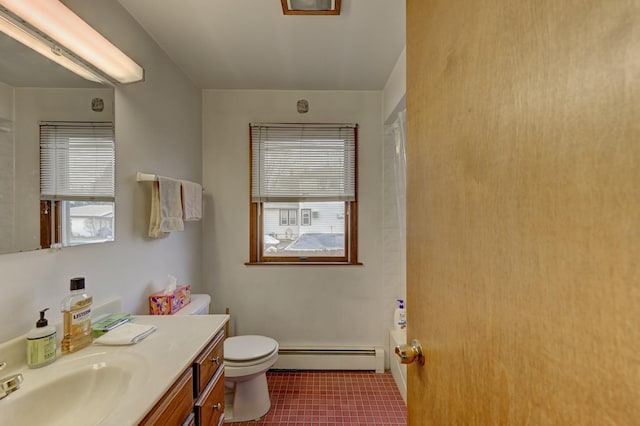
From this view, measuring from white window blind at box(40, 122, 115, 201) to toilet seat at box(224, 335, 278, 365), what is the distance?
1.13 m

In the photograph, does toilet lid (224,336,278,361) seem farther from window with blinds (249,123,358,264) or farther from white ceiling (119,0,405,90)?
white ceiling (119,0,405,90)

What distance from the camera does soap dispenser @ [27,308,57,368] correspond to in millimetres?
929

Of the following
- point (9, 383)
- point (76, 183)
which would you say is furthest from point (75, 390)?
point (76, 183)

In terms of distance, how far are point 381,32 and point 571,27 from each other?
1.57 meters

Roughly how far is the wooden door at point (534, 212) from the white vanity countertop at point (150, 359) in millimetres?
721

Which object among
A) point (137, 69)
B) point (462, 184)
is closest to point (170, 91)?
point (137, 69)

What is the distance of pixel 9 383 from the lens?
31.8 inches

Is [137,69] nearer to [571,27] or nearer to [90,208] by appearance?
[90,208]

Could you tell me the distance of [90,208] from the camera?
125 cm

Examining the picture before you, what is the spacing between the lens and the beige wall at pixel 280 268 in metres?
2.45

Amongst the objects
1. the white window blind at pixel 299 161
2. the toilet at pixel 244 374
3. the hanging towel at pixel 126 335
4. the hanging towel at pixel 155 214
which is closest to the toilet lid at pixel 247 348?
the toilet at pixel 244 374

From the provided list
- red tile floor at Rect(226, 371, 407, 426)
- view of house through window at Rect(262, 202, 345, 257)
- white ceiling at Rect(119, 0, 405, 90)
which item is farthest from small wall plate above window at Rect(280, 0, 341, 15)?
red tile floor at Rect(226, 371, 407, 426)

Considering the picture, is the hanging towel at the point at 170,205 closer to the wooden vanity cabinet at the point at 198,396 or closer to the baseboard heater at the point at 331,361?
the wooden vanity cabinet at the point at 198,396

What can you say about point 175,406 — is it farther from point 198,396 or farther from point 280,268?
point 280,268
